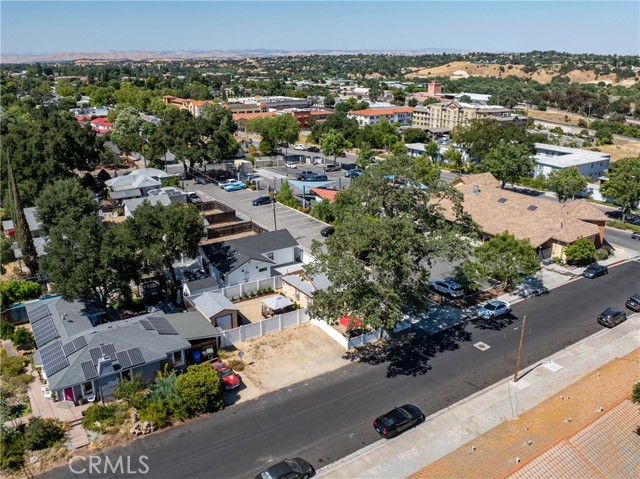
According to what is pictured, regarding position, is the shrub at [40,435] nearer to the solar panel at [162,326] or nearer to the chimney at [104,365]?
the chimney at [104,365]

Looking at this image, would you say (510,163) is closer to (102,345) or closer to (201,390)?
(201,390)

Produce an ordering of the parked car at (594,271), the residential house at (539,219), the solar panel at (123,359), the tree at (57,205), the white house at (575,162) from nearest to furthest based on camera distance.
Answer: the solar panel at (123,359) → the tree at (57,205) → the parked car at (594,271) → the residential house at (539,219) → the white house at (575,162)

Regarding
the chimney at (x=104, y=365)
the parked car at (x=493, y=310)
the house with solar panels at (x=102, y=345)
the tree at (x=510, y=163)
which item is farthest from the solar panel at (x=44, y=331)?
the tree at (x=510, y=163)

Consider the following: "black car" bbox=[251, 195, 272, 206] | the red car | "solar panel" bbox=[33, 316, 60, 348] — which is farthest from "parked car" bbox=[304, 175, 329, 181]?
the red car

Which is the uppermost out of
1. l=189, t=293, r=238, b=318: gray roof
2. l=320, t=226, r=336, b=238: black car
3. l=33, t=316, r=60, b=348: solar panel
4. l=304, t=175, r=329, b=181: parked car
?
l=304, t=175, r=329, b=181: parked car

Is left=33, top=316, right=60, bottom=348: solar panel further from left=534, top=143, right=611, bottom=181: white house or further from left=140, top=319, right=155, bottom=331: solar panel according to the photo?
left=534, top=143, right=611, bottom=181: white house

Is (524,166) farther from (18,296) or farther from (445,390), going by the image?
(18,296)
